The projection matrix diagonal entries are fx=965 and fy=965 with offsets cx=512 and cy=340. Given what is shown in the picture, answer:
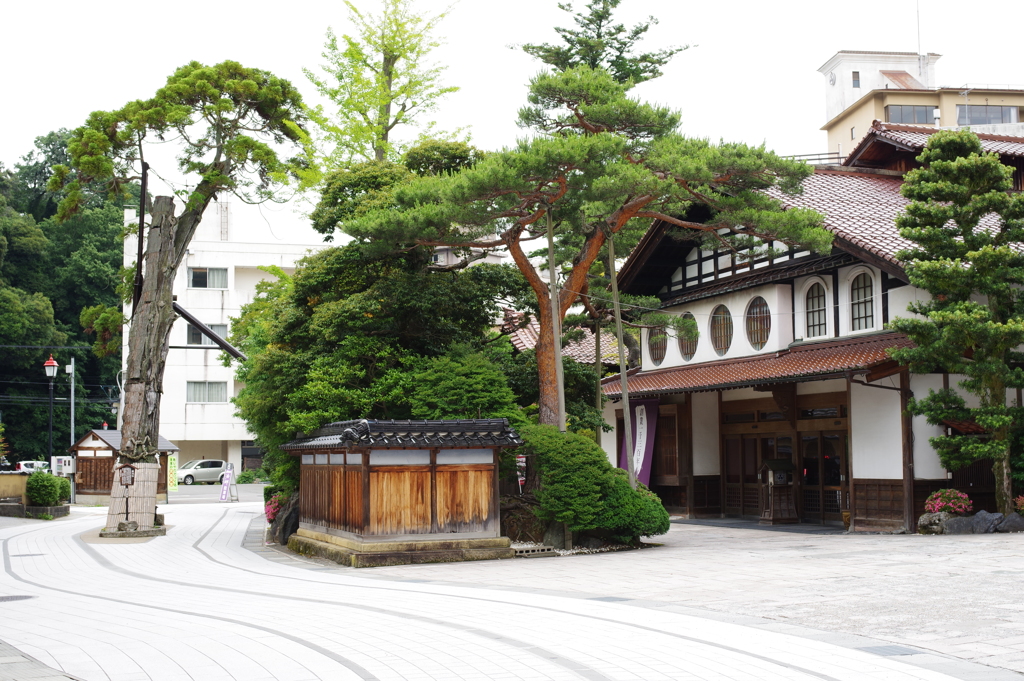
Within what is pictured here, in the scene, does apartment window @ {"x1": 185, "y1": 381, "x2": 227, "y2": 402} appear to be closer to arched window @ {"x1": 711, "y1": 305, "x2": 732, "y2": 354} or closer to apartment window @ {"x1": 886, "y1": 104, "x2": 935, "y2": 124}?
arched window @ {"x1": 711, "y1": 305, "x2": 732, "y2": 354}

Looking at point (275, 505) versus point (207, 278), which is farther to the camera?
point (207, 278)

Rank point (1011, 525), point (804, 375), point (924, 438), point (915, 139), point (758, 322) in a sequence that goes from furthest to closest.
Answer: point (915, 139)
point (758, 322)
point (804, 375)
point (924, 438)
point (1011, 525)

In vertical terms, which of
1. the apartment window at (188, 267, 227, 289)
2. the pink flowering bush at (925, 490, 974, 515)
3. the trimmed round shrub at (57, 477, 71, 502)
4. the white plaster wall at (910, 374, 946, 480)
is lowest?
the trimmed round shrub at (57, 477, 71, 502)

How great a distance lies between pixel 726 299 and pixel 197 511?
67.6 feet

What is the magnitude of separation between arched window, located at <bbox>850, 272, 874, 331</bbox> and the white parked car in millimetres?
41195

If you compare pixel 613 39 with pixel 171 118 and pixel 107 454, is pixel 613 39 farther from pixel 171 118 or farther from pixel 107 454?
pixel 107 454

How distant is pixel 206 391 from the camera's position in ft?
179

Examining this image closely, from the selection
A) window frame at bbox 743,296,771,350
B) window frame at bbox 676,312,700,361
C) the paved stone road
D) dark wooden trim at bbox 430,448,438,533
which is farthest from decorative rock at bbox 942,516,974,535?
dark wooden trim at bbox 430,448,438,533

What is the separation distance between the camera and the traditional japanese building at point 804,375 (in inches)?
772

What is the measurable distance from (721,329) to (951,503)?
8.44 metres

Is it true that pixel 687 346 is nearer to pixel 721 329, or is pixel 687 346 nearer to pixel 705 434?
pixel 721 329

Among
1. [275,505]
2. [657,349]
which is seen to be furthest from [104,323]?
[657,349]

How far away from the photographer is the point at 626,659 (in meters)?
7.81

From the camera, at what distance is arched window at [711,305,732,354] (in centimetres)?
2534
